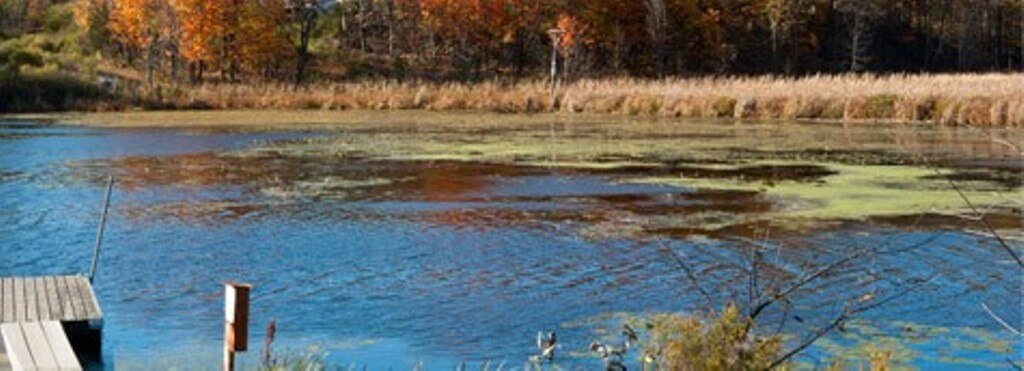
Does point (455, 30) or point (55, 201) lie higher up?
point (455, 30)

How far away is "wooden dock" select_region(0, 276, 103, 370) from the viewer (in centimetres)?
Result: 692

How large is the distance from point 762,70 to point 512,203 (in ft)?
142

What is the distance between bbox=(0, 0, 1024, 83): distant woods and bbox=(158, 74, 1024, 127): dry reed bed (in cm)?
770

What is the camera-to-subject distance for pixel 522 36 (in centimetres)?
5566

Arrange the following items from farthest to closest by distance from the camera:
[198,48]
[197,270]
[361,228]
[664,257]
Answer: [198,48] → [361,228] → [664,257] → [197,270]

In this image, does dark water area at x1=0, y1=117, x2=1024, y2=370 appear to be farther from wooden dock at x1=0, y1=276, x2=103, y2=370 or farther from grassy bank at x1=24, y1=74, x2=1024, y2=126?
grassy bank at x1=24, y1=74, x2=1024, y2=126

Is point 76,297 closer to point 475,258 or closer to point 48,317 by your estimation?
point 48,317

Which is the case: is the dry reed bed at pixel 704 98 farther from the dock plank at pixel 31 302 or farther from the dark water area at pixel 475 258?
the dock plank at pixel 31 302

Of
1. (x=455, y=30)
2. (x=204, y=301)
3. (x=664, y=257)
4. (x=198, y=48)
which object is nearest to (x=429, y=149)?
(x=664, y=257)

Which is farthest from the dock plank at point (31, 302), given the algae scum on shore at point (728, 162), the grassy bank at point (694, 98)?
the grassy bank at point (694, 98)

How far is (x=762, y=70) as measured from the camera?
2259 inches

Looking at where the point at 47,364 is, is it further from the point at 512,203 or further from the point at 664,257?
the point at 512,203

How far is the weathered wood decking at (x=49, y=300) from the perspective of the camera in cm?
793

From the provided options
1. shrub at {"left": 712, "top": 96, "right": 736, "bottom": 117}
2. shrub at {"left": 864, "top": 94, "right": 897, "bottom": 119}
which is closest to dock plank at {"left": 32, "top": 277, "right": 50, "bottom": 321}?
shrub at {"left": 864, "top": 94, "right": 897, "bottom": 119}
